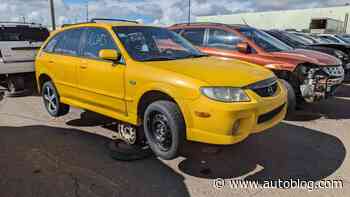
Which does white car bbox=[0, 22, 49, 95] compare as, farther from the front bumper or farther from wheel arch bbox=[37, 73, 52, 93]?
the front bumper

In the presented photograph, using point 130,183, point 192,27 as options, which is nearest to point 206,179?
point 130,183

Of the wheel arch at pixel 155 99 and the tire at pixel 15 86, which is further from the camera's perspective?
the tire at pixel 15 86

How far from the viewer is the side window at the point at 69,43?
Answer: 4496 millimetres

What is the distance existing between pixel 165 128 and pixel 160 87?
500 mm

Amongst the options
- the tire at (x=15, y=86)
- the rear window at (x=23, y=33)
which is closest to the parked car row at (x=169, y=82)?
the tire at (x=15, y=86)

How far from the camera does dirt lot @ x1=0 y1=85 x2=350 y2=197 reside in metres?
2.98

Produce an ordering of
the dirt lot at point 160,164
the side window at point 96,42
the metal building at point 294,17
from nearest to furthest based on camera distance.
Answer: the dirt lot at point 160,164 < the side window at point 96,42 < the metal building at point 294,17

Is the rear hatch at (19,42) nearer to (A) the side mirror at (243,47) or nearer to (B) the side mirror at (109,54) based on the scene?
(B) the side mirror at (109,54)

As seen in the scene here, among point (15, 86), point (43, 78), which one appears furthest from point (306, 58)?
point (15, 86)

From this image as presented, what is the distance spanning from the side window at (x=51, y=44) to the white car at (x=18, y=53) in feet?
6.13

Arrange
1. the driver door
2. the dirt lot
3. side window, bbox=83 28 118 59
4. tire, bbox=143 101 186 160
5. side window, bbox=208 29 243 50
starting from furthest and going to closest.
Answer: side window, bbox=208 29 243 50 < side window, bbox=83 28 118 59 < the driver door < tire, bbox=143 101 186 160 < the dirt lot

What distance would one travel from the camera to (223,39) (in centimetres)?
619

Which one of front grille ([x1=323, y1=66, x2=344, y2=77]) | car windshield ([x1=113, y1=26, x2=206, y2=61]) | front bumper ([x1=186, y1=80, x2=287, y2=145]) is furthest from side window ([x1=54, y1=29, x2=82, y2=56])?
front grille ([x1=323, y1=66, x2=344, y2=77])

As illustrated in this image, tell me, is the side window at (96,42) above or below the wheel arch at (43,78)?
above
